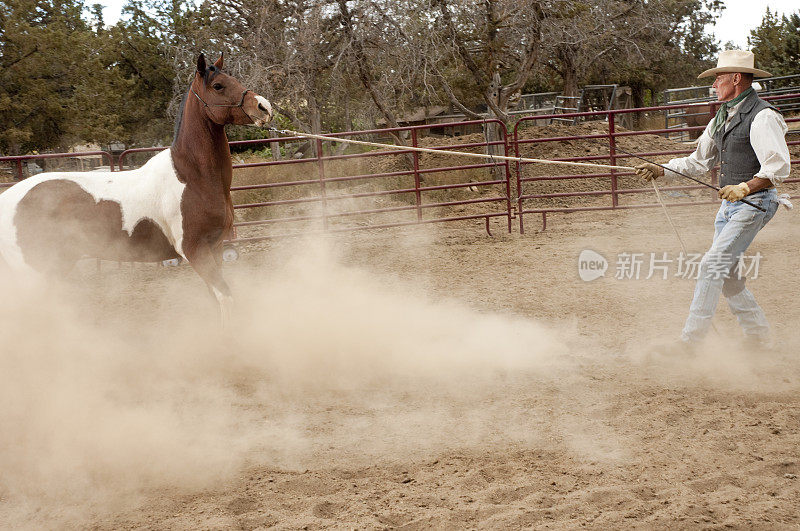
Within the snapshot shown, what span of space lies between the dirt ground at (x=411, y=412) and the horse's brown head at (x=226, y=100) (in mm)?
1643

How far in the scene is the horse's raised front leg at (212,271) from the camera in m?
5.09

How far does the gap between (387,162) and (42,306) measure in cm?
1092

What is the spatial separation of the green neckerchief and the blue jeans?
1.49 ft

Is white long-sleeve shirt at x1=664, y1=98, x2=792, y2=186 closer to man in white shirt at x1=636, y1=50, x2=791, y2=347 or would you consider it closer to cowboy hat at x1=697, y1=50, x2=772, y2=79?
man in white shirt at x1=636, y1=50, x2=791, y2=347

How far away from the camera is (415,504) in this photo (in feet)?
9.22

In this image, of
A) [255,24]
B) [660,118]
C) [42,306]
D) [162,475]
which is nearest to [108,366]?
[42,306]

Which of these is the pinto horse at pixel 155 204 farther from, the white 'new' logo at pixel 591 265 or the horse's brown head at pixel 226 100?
the white 'new' logo at pixel 591 265

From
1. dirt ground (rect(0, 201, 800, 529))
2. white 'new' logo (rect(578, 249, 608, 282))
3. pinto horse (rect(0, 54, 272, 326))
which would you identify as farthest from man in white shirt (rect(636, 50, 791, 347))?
pinto horse (rect(0, 54, 272, 326))

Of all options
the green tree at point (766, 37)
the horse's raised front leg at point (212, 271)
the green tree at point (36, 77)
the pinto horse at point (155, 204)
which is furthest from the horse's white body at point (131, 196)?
the green tree at point (766, 37)

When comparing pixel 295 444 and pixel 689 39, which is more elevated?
pixel 689 39

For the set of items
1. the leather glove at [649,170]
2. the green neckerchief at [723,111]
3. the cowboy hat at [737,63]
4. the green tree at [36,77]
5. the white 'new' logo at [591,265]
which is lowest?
the white 'new' logo at [591,265]

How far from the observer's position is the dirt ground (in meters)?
2.82

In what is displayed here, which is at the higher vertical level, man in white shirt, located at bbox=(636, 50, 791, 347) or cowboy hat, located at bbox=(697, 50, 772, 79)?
cowboy hat, located at bbox=(697, 50, 772, 79)

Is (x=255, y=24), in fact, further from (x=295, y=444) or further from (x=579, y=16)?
(x=295, y=444)
